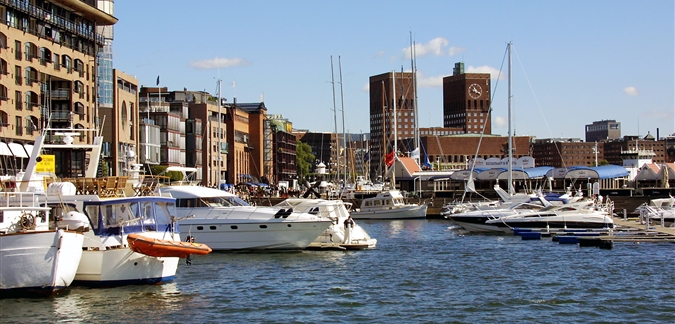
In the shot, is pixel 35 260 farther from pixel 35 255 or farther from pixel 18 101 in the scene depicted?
pixel 18 101

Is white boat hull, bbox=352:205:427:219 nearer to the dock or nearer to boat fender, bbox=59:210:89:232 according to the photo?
the dock

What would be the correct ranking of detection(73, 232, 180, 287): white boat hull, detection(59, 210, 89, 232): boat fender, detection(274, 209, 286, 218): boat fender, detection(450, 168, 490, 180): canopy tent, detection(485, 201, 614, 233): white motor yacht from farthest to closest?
detection(450, 168, 490, 180): canopy tent, detection(485, 201, 614, 233): white motor yacht, detection(274, 209, 286, 218): boat fender, detection(73, 232, 180, 287): white boat hull, detection(59, 210, 89, 232): boat fender

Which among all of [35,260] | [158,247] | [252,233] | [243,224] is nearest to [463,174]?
[252,233]

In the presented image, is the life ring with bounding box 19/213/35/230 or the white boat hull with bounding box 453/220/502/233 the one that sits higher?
the life ring with bounding box 19/213/35/230

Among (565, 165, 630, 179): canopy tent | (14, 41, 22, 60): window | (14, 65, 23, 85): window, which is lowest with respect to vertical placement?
(565, 165, 630, 179): canopy tent

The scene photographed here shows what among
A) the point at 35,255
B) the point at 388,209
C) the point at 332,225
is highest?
the point at 35,255

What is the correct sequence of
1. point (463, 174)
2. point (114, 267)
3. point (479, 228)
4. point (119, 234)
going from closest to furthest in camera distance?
point (114, 267) → point (119, 234) → point (479, 228) → point (463, 174)

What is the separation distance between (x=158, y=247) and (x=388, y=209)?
67833mm

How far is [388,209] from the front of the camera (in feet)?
333

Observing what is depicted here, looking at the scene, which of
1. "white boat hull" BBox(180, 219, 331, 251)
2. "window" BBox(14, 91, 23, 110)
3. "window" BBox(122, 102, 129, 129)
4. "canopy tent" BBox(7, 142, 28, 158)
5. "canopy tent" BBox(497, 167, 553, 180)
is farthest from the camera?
"canopy tent" BBox(497, 167, 553, 180)

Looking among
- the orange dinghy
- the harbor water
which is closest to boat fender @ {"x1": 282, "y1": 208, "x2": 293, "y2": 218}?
the harbor water

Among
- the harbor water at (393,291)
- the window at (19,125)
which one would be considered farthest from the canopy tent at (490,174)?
the harbor water at (393,291)

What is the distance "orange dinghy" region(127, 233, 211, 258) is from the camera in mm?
34406

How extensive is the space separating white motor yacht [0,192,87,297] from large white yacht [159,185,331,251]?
55.3 feet
